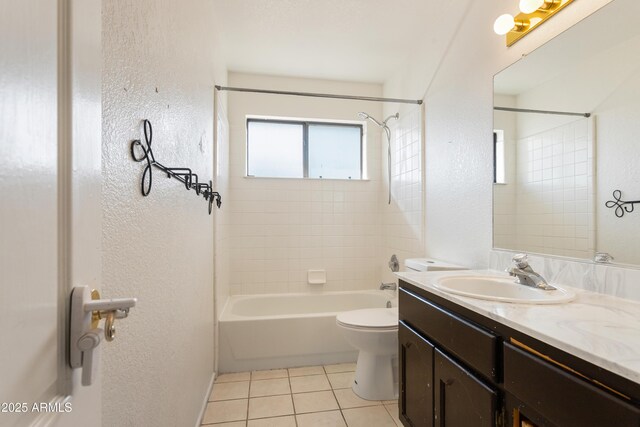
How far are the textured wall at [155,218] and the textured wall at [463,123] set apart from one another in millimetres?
1564

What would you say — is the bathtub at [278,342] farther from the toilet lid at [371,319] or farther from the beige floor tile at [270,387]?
the toilet lid at [371,319]

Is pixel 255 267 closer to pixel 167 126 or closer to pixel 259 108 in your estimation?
pixel 259 108

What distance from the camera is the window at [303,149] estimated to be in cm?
314

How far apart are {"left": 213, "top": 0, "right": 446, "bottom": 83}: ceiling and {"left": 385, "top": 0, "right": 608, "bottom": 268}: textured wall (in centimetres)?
23

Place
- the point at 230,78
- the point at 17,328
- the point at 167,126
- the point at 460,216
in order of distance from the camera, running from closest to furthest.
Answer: the point at 17,328 < the point at 167,126 < the point at 460,216 < the point at 230,78

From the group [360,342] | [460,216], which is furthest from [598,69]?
[360,342]

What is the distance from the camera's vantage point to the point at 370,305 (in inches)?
118

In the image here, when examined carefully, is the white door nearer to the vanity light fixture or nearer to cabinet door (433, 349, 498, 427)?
cabinet door (433, 349, 498, 427)

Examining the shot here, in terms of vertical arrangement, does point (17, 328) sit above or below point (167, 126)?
below

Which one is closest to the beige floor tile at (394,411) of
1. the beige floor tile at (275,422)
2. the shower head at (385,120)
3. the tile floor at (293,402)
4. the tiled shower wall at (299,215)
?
the tile floor at (293,402)

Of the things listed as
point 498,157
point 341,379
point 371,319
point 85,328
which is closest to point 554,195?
point 498,157

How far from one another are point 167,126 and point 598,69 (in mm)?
1652

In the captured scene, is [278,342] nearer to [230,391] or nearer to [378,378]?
[230,391]

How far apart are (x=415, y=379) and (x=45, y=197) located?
1.50 meters
